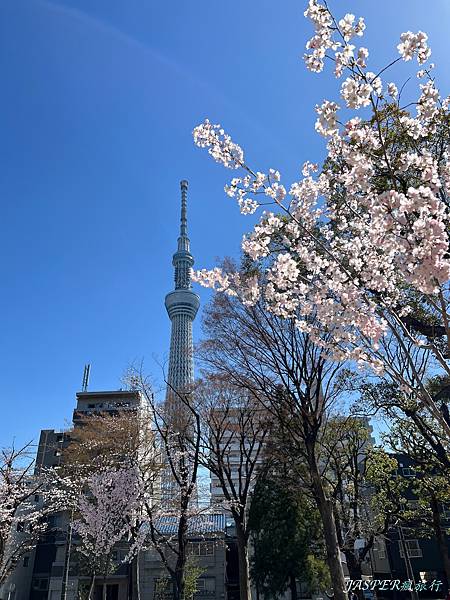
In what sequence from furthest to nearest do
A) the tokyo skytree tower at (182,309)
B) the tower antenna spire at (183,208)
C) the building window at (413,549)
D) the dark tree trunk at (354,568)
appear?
1. the tower antenna spire at (183,208)
2. the tokyo skytree tower at (182,309)
3. the building window at (413,549)
4. the dark tree trunk at (354,568)

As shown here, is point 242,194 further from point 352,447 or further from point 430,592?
point 430,592

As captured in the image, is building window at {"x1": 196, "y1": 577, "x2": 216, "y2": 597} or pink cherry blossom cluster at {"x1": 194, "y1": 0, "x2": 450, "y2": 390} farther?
building window at {"x1": 196, "y1": 577, "x2": 216, "y2": 597}

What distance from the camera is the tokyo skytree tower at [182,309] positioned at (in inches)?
2813

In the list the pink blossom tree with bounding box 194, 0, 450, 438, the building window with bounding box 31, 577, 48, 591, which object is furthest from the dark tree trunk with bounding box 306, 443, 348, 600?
the building window with bounding box 31, 577, 48, 591

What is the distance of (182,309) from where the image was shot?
3216 inches

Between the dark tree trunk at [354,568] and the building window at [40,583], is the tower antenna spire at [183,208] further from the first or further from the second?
the dark tree trunk at [354,568]

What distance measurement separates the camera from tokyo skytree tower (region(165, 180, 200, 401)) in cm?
7144

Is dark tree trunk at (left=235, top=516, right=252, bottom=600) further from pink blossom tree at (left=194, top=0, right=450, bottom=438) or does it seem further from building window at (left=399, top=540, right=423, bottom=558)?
building window at (left=399, top=540, right=423, bottom=558)

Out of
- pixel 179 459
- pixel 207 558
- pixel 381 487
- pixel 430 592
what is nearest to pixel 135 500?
pixel 179 459

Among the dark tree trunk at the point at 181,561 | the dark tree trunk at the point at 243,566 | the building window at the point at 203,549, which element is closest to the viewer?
the dark tree trunk at the point at 181,561

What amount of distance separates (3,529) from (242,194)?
1218cm

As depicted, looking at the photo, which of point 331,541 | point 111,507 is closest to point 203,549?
point 111,507

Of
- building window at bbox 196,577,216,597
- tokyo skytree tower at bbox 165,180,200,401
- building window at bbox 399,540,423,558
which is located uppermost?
tokyo skytree tower at bbox 165,180,200,401

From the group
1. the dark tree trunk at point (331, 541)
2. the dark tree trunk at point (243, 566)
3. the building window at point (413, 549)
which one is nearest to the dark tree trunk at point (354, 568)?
the dark tree trunk at point (243, 566)
